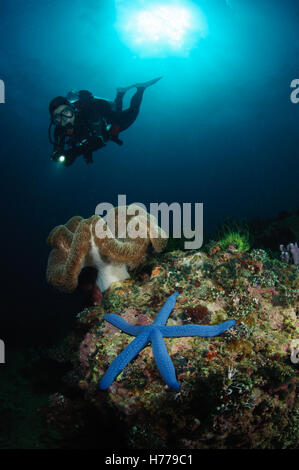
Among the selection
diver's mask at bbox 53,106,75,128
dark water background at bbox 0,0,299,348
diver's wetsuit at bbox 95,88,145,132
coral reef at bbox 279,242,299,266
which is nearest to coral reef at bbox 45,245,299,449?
coral reef at bbox 279,242,299,266

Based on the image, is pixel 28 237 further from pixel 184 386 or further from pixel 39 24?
pixel 184 386

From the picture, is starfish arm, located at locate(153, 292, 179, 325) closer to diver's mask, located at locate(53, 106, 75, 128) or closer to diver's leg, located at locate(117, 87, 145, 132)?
diver's mask, located at locate(53, 106, 75, 128)

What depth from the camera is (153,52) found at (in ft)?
105

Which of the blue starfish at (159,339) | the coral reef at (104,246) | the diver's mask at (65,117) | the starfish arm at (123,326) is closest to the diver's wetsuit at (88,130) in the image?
the diver's mask at (65,117)

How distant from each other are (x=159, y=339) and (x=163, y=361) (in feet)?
0.89

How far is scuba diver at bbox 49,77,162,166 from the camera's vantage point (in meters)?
7.97

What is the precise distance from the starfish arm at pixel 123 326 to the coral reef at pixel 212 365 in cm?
11

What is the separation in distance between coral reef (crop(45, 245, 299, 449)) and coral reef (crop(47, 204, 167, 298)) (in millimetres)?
666

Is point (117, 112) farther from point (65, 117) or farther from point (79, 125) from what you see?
point (65, 117)

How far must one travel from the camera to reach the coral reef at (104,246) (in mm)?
4105

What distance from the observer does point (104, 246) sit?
4.12m

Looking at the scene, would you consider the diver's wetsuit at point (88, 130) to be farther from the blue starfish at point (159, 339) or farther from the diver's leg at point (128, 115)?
the blue starfish at point (159, 339)

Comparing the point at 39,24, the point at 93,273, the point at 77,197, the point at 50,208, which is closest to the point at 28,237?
the point at 50,208
